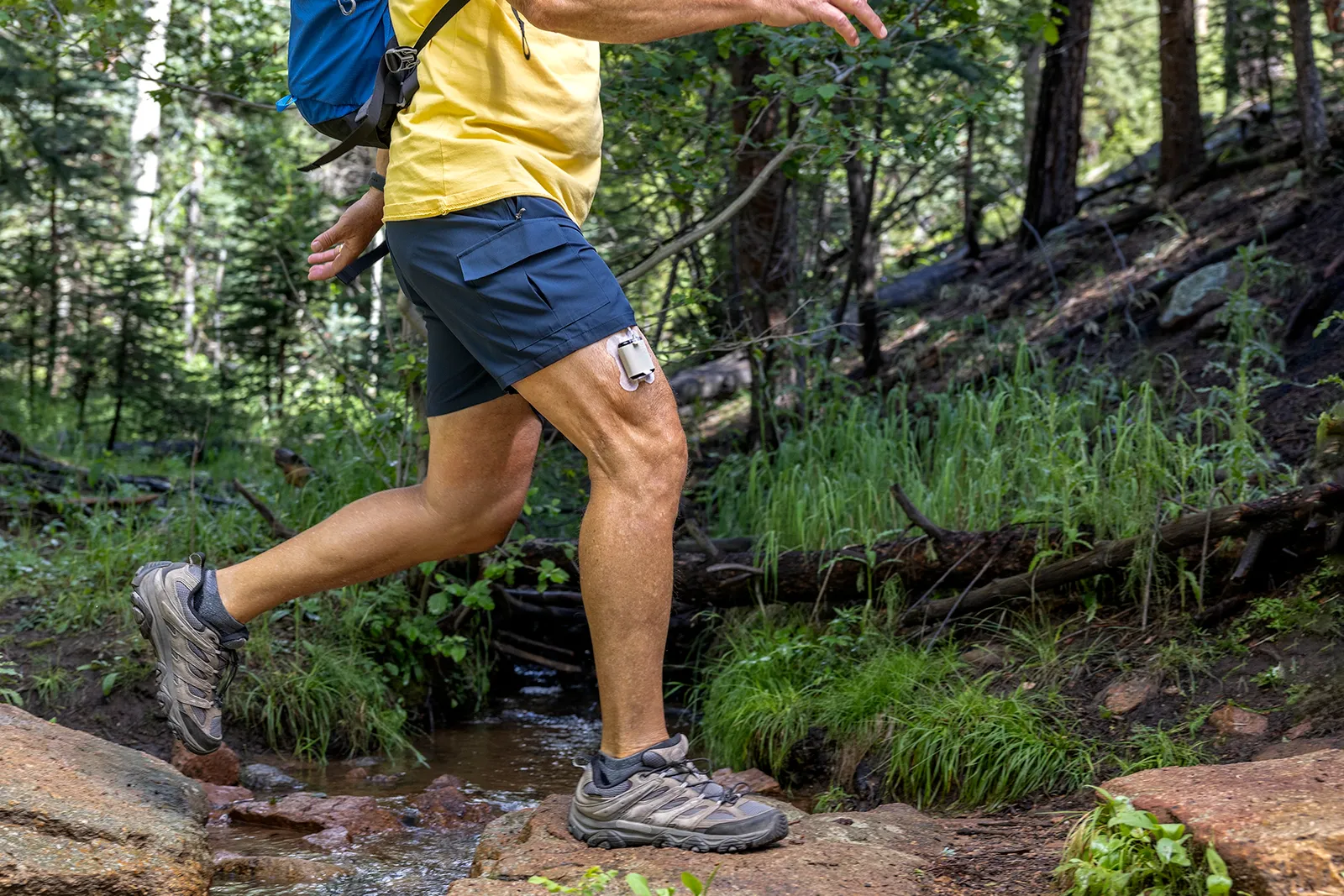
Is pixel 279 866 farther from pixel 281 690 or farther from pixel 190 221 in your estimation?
pixel 190 221

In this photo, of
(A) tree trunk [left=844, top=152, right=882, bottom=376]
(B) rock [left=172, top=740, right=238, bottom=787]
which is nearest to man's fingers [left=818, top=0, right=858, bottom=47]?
(B) rock [left=172, top=740, right=238, bottom=787]

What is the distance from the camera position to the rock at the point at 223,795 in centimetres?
327

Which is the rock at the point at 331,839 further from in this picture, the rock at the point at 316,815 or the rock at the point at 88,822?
the rock at the point at 88,822

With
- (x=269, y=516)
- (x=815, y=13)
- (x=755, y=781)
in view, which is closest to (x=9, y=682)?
(x=269, y=516)

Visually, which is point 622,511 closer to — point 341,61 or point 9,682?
point 341,61

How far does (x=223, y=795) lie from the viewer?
11.0 ft

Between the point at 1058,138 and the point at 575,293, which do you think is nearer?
the point at 575,293

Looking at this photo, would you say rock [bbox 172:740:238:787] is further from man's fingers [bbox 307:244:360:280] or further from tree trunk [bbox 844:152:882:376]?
tree trunk [bbox 844:152:882:376]

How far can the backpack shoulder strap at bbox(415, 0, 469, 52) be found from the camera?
2.26 m

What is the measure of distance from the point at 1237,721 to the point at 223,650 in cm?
254

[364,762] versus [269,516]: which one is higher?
[269,516]

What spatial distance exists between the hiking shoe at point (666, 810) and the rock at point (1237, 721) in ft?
4.35

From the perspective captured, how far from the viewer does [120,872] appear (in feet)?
7.10

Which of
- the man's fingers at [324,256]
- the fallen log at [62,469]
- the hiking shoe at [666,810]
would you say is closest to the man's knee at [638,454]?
the hiking shoe at [666,810]
